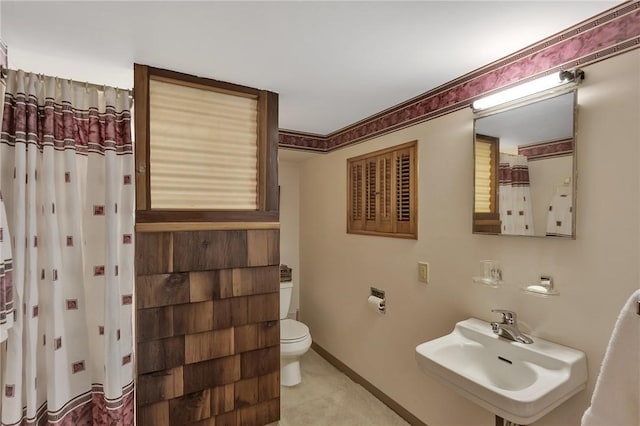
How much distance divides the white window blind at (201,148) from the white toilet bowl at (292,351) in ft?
4.37

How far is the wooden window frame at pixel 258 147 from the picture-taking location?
161 cm

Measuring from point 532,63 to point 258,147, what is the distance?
1535 mm

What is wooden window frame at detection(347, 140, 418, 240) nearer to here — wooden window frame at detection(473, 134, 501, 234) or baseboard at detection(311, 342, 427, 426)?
wooden window frame at detection(473, 134, 501, 234)

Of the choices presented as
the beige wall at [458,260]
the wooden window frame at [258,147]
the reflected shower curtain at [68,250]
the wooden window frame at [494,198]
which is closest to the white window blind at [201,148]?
the wooden window frame at [258,147]

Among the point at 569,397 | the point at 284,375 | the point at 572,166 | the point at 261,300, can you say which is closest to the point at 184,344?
the point at 261,300

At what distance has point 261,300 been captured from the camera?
1931 millimetres

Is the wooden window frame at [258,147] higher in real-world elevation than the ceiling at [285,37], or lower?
lower

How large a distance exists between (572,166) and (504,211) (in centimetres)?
35

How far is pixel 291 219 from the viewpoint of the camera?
3.62 metres

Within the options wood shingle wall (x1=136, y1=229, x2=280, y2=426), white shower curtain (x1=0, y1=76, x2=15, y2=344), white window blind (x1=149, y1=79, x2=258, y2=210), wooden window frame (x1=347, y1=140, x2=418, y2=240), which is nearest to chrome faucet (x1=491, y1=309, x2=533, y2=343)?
wooden window frame (x1=347, y1=140, x2=418, y2=240)

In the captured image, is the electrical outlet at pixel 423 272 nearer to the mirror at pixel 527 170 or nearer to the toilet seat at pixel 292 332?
the mirror at pixel 527 170

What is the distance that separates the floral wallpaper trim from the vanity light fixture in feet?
0.23

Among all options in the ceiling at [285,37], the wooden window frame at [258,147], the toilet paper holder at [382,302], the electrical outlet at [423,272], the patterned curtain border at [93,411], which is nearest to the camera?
the ceiling at [285,37]

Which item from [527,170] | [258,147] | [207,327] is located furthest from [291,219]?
[527,170]
